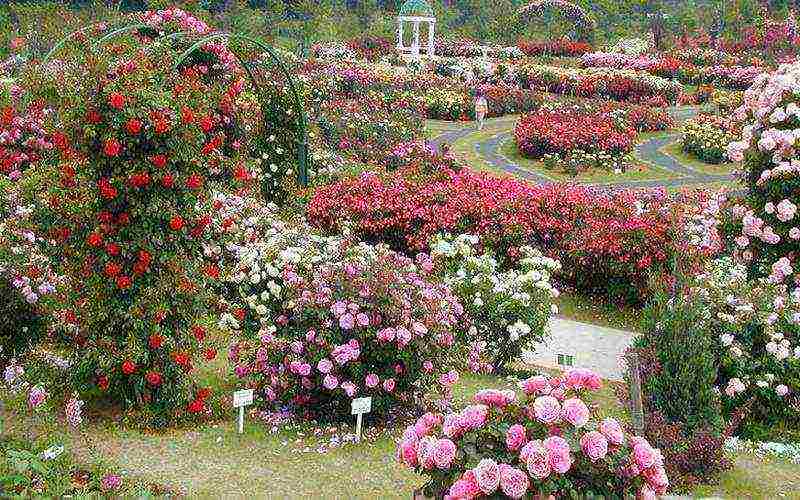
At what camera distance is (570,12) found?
42875 mm

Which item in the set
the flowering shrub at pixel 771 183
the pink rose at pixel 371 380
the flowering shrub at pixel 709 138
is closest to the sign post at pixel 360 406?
the pink rose at pixel 371 380

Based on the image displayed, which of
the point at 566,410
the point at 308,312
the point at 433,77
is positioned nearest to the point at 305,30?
the point at 433,77

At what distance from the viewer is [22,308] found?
22.1 ft

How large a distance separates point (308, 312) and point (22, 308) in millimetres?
2165

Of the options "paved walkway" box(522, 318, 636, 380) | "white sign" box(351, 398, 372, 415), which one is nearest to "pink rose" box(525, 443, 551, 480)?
"white sign" box(351, 398, 372, 415)

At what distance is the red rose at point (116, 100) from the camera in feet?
18.2

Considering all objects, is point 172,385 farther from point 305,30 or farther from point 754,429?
point 305,30

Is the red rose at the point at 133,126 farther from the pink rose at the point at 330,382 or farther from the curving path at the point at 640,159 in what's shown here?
the curving path at the point at 640,159

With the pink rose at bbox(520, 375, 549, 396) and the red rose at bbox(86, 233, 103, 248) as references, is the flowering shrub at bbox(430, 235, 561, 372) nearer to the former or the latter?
the red rose at bbox(86, 233, 103, 248)

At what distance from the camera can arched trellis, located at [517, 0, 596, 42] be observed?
139 ft

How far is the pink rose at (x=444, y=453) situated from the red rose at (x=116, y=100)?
2.99 m

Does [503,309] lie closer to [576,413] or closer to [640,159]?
[576,413]

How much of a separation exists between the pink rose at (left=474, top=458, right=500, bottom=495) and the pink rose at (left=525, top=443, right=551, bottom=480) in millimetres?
141

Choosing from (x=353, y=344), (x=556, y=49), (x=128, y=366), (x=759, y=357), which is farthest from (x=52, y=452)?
(x=556, y=49)
